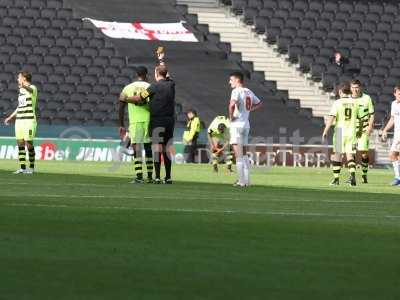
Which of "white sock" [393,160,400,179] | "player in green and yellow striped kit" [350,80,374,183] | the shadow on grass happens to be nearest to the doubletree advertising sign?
"player in green and yellow striped kit" [350,80,374,183]

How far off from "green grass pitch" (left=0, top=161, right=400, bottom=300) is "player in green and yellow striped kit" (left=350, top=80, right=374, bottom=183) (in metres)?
9.11

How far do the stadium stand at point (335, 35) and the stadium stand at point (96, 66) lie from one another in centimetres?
Answer: 187

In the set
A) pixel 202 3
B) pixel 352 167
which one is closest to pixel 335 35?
pixel 202 3

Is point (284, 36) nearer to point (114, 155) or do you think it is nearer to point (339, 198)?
point (114, 155)

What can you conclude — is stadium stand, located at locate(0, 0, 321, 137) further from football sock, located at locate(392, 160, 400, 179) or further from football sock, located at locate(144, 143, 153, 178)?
football sock, located at locate(144, 143, 153, 178)

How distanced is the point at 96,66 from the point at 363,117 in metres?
19.1

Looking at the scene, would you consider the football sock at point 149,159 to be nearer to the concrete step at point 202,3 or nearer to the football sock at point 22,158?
the football sock at point 22,158

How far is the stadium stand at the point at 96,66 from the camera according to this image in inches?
1737

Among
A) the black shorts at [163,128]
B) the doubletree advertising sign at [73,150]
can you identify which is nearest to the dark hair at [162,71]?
the black shorts at [163,128]

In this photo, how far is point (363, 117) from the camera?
2795 centimetres

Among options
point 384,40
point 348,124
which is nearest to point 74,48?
point 384,40

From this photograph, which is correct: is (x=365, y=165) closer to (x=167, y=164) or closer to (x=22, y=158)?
(x=167, y=164)

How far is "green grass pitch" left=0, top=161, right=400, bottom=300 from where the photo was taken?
795cm

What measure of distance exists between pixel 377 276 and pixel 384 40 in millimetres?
43347
